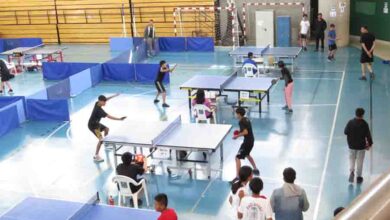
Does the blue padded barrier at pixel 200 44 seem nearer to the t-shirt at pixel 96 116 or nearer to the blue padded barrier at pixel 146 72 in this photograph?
the blue padded barrier at pixel 146 72

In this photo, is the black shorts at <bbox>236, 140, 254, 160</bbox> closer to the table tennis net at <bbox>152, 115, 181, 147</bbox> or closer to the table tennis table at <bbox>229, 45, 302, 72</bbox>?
the table tennis net at <bbox>152, 115, 181, 147</bbox>

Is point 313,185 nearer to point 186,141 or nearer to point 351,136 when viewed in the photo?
point 351,136

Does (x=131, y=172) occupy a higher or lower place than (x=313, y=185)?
higher

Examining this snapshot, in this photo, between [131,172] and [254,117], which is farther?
[254,117]

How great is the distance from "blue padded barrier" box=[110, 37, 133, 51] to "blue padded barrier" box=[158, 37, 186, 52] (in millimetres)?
1878

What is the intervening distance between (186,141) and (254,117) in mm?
5179

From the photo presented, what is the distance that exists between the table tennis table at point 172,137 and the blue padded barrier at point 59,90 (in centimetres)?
667

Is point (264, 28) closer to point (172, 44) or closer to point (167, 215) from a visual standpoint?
point (172, 44)

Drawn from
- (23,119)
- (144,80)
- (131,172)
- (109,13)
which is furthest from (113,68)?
(131,172)

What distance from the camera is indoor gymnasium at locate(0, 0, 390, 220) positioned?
871 cm

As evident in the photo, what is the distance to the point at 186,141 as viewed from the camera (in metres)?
10.2

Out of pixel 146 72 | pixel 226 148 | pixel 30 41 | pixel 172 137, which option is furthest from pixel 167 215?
pixel 30 41

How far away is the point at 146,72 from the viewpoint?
20484 mm

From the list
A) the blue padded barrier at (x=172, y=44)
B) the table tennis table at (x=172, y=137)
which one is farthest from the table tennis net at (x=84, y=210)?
the blue padded barrier at (x=172, y=44)
